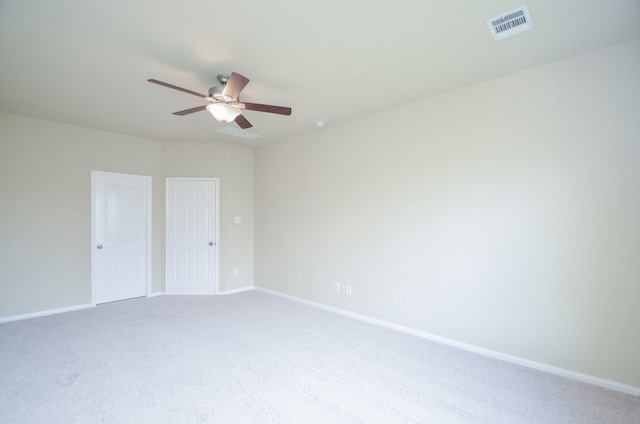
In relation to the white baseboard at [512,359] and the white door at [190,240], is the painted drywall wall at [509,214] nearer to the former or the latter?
the white baseboard at [512,359]

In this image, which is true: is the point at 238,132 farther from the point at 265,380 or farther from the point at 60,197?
the point at 265,380

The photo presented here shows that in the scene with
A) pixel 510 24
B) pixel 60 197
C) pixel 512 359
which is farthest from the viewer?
pixel 60 197

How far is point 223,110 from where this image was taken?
268 centimetres

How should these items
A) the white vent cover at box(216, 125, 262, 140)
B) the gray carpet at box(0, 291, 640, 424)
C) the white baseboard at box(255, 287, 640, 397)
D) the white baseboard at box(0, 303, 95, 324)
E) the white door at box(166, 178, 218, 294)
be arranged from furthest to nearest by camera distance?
the white door at box(166, 178, 218, 294) → the white vent cover at box(216, 125, 262, 140) → the white baseboard at box(0, 303, 95, 324) → the white baseboard at box(255, 287, 640, 397) → the gray carpet at box(0, 291, 640, 424)

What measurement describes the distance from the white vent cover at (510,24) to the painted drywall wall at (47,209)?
5203 millimetres

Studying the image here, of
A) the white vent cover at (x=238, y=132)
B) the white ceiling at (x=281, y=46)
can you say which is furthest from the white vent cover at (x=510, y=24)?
the white vent cover at (x=238, y=132)

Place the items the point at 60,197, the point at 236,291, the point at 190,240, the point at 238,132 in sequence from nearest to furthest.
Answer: the point at 60,197
the point at 238,132
the point at 190,240
the point at 236,291

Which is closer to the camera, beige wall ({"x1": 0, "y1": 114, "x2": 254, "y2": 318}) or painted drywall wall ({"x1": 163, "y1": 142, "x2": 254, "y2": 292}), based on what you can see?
beige wall ({"x1": 0, "y1": 114, "x2": 254, "y2": 318})

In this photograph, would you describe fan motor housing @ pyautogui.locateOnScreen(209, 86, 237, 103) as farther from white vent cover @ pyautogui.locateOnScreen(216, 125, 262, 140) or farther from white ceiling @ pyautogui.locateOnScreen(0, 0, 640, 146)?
white vent cover @ pyautogui.locateOnScreen(216, 125, 262, 140)

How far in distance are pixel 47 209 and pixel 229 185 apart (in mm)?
2548

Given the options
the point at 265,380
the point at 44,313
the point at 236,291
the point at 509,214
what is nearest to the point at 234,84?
the point at 265,380

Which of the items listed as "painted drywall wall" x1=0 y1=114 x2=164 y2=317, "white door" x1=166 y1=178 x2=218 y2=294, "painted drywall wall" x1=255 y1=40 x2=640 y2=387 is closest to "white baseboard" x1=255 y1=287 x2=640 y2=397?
"painted drywall wall" x1=255 y1=40 x2=640 y2=387

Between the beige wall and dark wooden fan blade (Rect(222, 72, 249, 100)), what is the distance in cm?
316

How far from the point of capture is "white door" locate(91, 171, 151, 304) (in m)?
4.64
